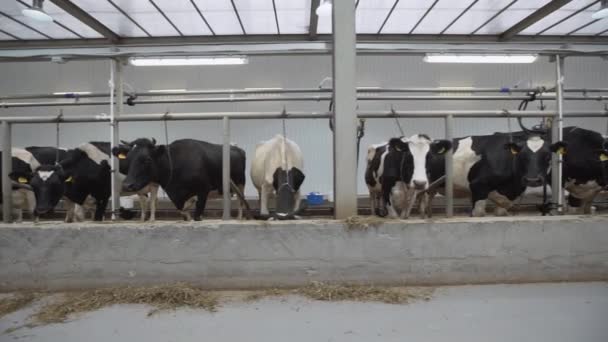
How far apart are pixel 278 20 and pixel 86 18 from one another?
4.79 metres

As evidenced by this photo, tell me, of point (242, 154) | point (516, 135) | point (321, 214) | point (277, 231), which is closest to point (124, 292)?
point (277, 231)

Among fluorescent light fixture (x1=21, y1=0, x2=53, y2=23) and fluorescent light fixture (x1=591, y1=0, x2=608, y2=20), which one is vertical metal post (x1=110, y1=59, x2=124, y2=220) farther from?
fluorescent light fixture (x1=591, y1=0, x2=608, y2=20)

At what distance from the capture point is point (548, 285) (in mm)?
3027

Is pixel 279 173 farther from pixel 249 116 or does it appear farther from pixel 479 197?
pixel 479 197

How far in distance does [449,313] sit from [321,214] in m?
4.83

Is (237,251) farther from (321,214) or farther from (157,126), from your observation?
(157,126)

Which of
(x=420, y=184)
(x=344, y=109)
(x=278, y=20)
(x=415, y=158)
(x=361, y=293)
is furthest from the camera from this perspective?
(x=278, y=20)

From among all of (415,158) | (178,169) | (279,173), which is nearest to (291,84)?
(178,169)

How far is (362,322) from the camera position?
2.39 m

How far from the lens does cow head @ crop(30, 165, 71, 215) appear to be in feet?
15.9

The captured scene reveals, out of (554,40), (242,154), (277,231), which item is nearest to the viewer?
(277,231)

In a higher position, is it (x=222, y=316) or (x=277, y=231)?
(x=277, y=231)

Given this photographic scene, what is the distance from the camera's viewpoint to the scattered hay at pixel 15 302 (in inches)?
104

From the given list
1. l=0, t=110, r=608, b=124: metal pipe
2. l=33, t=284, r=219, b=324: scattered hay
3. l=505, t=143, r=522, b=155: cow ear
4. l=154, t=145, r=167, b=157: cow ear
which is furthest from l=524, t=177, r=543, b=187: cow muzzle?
l=154, t=145, r=167, b=157: cow ear
